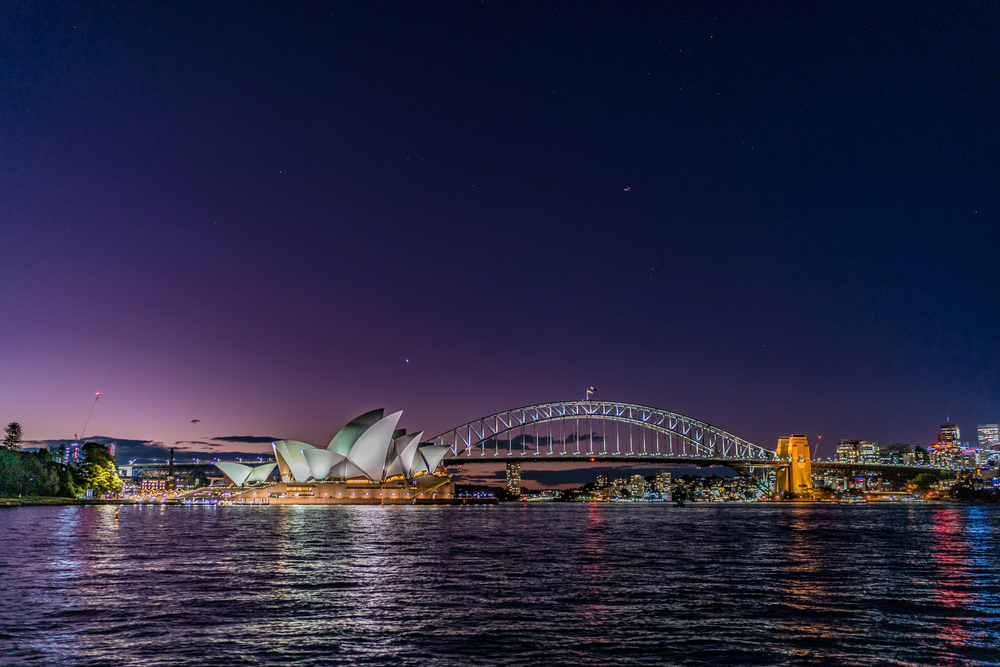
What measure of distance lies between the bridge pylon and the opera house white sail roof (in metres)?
86.0

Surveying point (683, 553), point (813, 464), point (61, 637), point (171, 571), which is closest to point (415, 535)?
point (683, 553)

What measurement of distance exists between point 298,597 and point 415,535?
3176cm

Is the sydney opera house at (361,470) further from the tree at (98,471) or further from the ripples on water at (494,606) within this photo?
the ripples on water at (494,606)

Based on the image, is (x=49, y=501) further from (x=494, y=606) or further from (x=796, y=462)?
(x=796, y=462)

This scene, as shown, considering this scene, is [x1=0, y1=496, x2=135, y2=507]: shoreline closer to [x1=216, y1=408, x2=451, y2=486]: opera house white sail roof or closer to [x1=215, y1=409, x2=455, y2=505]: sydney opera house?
[x1=215, y1=409, x2=455, y2=505]: sydney opera house

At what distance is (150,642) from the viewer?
17062 mm

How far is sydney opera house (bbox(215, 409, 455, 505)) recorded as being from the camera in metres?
130

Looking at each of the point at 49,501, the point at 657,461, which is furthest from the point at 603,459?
the point at 49,501

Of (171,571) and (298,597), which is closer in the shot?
(298,597)

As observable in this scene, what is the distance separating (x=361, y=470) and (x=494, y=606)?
383 feet

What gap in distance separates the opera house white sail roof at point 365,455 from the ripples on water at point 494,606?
85511mm

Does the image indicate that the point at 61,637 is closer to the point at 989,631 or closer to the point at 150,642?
the point at 150,642

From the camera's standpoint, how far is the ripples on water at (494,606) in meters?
16.2

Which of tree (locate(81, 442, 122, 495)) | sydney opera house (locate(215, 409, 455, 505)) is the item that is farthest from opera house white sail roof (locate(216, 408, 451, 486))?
tree (locate(81, 442, 122, 495))
